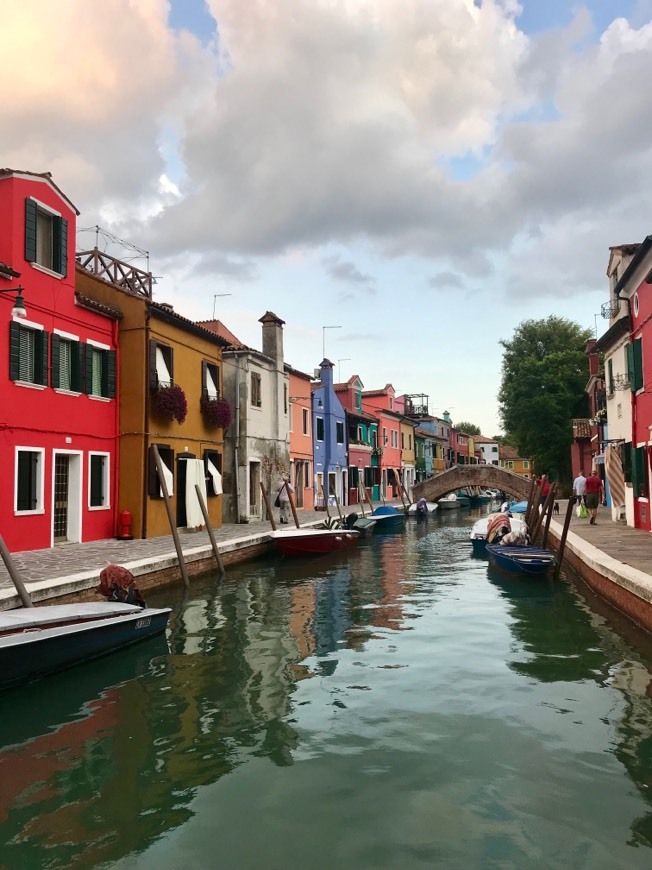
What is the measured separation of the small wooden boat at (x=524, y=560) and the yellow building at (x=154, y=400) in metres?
9.12

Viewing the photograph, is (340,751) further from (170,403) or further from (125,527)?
(170,403)

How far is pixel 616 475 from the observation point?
19.7m

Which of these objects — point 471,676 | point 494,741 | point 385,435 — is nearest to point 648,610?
point 471,676

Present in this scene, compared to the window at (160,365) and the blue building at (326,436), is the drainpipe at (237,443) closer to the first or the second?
the window at (160,365)

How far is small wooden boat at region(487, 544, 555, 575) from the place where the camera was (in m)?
14.6

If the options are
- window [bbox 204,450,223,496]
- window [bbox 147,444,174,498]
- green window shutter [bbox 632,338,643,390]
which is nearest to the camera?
green window shutter [bbox 632,338,643,390]

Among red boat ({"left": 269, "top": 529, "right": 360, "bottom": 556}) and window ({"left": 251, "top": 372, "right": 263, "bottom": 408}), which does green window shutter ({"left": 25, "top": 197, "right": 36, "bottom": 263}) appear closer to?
red boat ({"left": 269, "top": 529, "right": 360, "bottom": 556})

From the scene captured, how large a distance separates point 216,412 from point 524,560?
1133 centimetres

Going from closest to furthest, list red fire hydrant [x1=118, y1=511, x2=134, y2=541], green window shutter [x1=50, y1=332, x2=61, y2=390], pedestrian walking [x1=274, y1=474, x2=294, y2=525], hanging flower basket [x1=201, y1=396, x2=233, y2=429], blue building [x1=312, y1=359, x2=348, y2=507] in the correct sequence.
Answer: green window shutter [x1=50, y1=332, x2=61, y2=390]
red fire hydrant [x1=118, y1=511, x2=134, y2=541]
hanging flower basket [x1=201, y1=396, x2=233, y2=429]
pedestrian walking [x1=274, y1=474, x2=294, y2=525]
blue building [x1=312, y1=359, x2=348, y2=507]

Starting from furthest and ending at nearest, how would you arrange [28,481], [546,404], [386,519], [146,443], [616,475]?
1. [546,404]
2. [386,519]
3. [616,475]
4. [146,443]
5. [28,481]

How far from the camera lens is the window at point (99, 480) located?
1734cm

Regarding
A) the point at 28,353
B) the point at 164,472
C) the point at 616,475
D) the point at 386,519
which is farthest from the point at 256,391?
the point at 616,475

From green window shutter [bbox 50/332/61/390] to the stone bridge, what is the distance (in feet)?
110

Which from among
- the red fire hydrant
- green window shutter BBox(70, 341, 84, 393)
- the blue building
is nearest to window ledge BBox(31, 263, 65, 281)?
green window shutter BBox(70, 341, 84, 393)
